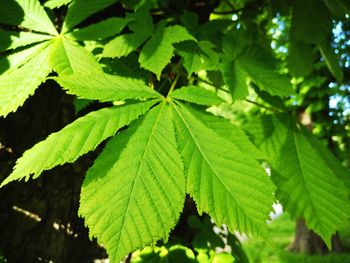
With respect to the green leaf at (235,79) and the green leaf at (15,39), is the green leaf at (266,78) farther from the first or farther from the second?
the green leaf at (15,39)

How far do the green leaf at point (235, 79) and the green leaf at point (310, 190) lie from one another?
8.2 inches

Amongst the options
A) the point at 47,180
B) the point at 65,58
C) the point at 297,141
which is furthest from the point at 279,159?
the point at 47,180

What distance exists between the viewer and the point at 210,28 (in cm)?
102

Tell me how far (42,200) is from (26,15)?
0.58m

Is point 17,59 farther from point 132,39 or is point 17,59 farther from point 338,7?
point 338,7

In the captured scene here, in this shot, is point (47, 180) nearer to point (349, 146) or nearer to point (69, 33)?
point (69, 33)

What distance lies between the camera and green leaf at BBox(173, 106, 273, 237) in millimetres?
538

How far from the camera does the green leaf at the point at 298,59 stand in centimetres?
112

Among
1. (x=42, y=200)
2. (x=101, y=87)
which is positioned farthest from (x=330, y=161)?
(x=42, y=200)

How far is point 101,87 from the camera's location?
62cm

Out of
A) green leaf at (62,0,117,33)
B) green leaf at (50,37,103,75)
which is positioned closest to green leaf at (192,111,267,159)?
green leaf at (50,37,103,75)

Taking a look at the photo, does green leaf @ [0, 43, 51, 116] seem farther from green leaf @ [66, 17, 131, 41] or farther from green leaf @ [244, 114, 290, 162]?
green leaf @ [244, 114, 290, 162]

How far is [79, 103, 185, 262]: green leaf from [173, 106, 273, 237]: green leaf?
0.03 meters

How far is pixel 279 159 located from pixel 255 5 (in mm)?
816
